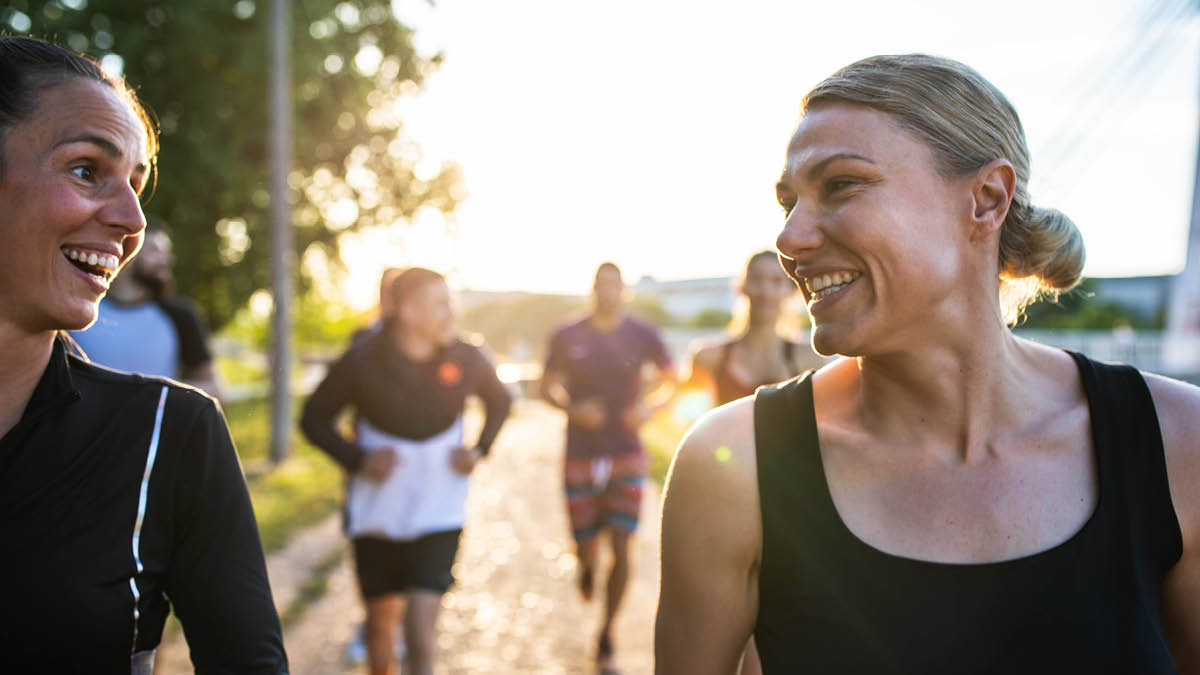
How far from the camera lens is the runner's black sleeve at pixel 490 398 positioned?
5.07 m

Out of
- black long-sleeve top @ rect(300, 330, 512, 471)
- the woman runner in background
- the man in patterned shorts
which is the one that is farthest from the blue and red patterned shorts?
black long-sleeve top @ rect(300, 330, 512, 471)

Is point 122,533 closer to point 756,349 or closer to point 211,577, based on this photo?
point 211,577

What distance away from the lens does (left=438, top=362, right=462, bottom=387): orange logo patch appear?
477 centimetres

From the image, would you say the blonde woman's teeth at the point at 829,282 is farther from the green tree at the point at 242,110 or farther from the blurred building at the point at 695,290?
the green tree at the point at 242,110

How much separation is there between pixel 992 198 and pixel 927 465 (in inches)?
20.8

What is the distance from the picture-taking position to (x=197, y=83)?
15836 mm

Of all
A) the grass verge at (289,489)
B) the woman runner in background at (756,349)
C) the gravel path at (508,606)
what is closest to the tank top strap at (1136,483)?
the woman runner in background at (756,349)

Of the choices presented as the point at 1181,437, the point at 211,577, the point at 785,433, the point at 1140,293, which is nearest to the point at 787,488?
the point at 785,433

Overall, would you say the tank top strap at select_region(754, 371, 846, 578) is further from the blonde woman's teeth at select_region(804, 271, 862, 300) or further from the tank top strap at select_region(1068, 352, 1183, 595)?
the tank top strap at select_region(1068, 352, 1183, 595)

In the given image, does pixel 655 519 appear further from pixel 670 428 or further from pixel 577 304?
pixel 577 304

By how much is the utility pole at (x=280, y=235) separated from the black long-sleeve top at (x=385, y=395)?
9227 millimetres

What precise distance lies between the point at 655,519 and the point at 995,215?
26.7 feet

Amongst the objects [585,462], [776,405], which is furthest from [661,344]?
[776,405]

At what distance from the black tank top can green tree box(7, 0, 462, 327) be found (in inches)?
511
